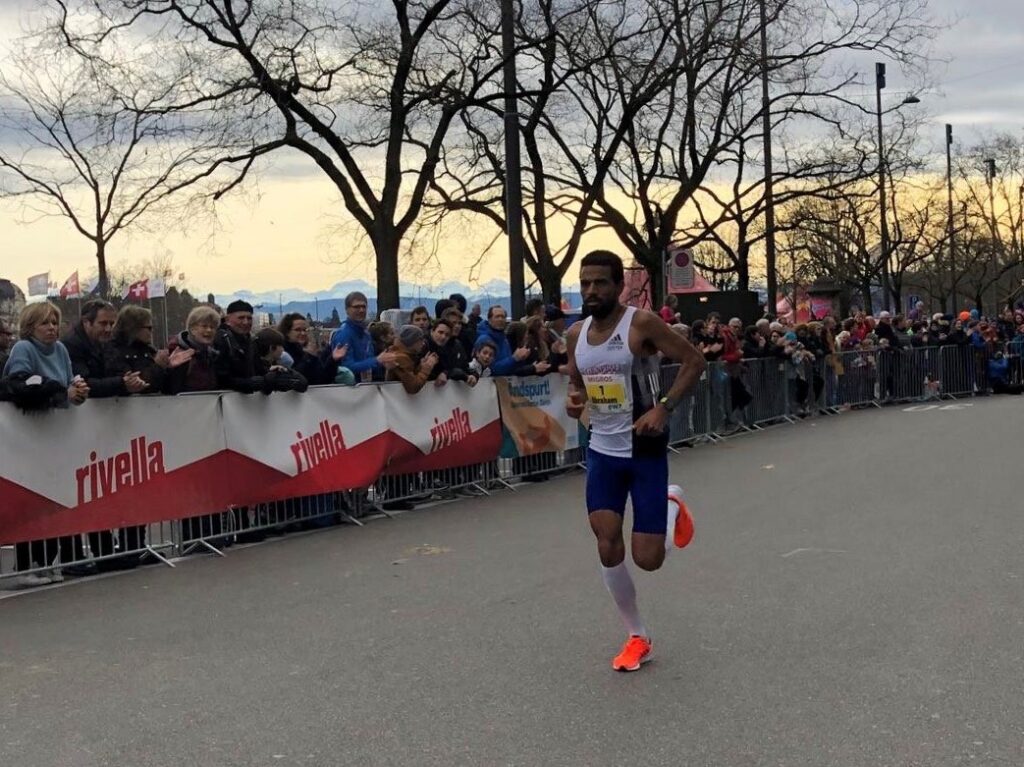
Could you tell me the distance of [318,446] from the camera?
1060cm

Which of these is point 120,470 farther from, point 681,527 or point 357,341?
point 681,527

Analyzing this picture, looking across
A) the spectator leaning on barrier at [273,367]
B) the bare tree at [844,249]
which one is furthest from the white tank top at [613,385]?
the bare tree at [844,249]

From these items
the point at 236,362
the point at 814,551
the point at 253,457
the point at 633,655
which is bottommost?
the point at 814,551

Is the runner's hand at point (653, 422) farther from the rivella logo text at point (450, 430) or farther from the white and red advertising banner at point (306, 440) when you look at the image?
the rivella logo text at point (450, 430)

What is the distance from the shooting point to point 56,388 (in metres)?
8.35

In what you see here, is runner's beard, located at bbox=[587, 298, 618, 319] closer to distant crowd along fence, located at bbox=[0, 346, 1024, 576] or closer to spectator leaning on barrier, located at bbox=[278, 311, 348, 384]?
distant crowd along fence, located at bbox=[0, 346, 1024, 576]

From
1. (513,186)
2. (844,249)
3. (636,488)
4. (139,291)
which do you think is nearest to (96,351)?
(636,488)

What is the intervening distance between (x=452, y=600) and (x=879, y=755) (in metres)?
3.41

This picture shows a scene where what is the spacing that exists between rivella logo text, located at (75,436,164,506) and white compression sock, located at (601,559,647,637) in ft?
14.2

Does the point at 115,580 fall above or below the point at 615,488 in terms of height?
below

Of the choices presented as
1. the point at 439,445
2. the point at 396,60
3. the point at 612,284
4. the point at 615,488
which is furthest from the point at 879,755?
the point at 396,60

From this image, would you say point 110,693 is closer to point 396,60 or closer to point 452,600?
point 452,600

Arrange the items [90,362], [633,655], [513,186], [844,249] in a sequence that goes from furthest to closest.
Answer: [844,249], [513,186], [90,362], [633,655]

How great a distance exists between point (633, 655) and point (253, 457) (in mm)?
4958
